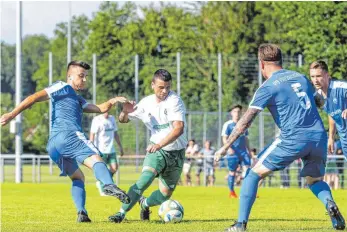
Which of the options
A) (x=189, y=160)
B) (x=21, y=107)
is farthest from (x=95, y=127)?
(x=189, y=160)

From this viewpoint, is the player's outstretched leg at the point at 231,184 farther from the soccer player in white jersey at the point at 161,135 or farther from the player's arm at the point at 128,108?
the player's arm at the point at 128,108

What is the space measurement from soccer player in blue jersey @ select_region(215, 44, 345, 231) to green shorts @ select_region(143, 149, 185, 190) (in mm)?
2219

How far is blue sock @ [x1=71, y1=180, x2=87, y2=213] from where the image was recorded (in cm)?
1407

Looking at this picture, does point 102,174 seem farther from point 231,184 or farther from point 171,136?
point 231,184

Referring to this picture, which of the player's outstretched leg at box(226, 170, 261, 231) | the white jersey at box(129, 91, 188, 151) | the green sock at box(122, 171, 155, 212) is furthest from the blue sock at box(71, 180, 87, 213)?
the player's outstretched leg at box(226, 170, 261, 231)

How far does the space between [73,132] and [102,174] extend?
86 centimetres

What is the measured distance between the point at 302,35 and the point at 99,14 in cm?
2987

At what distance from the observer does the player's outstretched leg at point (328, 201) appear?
39.7 ft

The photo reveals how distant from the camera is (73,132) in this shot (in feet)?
45.0

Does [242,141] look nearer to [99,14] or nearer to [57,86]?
[57,86]

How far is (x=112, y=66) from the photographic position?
40.2m

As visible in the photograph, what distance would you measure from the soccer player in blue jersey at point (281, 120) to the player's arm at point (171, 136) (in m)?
1.83

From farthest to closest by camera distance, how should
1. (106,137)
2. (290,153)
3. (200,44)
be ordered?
(200,44) < (106,137) < (290,153)

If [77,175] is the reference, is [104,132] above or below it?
above
